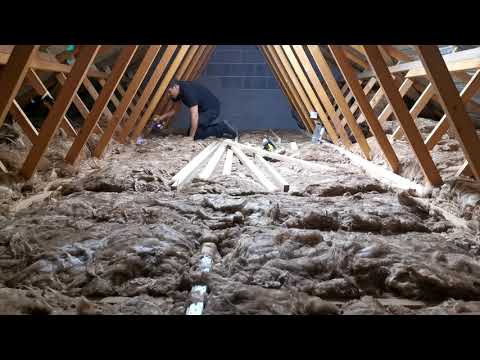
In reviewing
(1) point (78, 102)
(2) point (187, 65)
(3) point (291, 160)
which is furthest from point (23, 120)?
(2) point (187, 65)

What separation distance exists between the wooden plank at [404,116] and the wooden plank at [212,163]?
1.62 metres

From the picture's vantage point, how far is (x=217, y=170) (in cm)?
390

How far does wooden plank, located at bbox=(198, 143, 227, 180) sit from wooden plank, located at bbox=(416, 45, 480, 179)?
191cm

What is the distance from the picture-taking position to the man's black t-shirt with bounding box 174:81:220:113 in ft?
19.5

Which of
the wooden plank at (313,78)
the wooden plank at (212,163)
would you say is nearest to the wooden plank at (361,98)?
the wooden plank at (313,78)

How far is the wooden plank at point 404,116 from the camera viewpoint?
105 inches

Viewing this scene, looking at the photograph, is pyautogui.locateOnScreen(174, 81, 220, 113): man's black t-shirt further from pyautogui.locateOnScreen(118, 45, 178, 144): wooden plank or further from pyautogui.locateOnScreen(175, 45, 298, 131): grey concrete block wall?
pyautogui.locateOnScreen(175, 45, 298, 131): grey concrete block wall

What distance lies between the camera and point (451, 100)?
87.0 inches

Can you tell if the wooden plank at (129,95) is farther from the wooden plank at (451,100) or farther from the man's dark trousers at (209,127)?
the wooden plank at (451,100)

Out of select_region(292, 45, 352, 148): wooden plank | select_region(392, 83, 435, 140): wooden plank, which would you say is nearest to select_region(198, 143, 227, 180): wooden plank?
select_region(292, 45, 352, 148): wooden plank

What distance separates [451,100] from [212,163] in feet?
7.91
